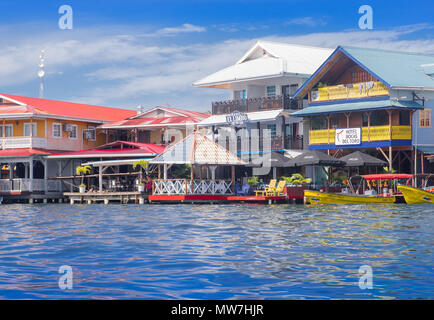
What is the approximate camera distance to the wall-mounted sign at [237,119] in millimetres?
47331

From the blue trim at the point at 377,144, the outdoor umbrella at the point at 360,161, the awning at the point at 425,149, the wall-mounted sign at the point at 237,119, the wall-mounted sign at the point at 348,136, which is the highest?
the wall-mounted sign at the point at 237,119

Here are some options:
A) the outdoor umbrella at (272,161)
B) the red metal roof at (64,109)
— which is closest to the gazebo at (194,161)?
the outdoor umbrella at (272,161)

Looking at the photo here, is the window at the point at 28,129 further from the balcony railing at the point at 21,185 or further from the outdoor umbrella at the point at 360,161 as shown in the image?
the outdoor umbrella at the point at 360,161

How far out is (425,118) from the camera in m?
Answer: 41.8

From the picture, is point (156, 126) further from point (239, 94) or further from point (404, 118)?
point (404, 118)

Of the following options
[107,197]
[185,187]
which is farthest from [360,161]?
[107,197]

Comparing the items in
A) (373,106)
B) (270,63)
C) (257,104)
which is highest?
(270,63)

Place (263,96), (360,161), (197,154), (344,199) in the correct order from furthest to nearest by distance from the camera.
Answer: (263,96), (197,154), (360,161), (344,199)

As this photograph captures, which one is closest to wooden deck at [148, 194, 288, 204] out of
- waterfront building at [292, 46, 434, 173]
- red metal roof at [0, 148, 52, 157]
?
waterfront building at [292, 46, 434, 173]

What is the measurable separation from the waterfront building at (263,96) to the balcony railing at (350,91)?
235 centimetres

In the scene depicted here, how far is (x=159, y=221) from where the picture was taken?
83.8 ft

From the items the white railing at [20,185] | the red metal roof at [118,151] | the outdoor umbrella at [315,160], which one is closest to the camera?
the outdoor umbrella at [315,160]

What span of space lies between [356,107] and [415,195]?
8543 millimetres

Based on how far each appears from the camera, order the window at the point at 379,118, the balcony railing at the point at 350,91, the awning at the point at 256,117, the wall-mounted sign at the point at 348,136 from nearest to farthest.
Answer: the balcony railing at the point at 350,91 < the wall-mounted sign at the point at 348,136 < the window at the point at 379,118 < the awning at the point at 256,117
